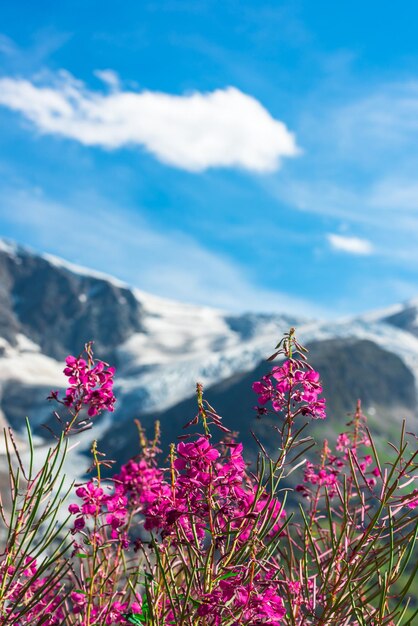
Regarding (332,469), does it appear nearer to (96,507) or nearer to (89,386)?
(96,507)

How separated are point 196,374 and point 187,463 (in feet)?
591

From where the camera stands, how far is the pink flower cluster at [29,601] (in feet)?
9.06

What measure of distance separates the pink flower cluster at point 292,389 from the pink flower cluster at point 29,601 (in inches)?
51.9

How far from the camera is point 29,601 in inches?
122

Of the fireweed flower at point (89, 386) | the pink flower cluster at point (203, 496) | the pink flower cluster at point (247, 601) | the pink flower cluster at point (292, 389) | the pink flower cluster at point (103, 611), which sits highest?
Result: the pink flower cluster at point (292, 389)

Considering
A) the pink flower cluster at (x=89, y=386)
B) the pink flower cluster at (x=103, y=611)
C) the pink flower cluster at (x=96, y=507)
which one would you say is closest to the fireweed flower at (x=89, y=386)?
the pink flower cluster at (x=89, y=386)

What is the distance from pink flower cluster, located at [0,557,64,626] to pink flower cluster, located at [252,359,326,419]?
4.32ft

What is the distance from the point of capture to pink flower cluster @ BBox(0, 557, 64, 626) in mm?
2762

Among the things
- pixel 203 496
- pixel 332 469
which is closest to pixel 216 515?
pixel 203 496

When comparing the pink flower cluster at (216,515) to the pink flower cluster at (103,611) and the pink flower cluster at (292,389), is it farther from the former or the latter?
the pink flower cluster at (103,611)

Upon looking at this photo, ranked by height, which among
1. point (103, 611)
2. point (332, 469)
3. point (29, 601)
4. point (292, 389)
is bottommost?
point (103, 611)

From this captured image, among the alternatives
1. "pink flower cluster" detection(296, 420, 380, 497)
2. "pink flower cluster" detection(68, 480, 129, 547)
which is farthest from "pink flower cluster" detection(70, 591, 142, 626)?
"pink flower cluster" detection(296, 420, 380, 497)

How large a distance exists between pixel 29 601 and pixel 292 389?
5.66ft

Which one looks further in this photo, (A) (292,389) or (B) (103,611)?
(B) (103,611)
